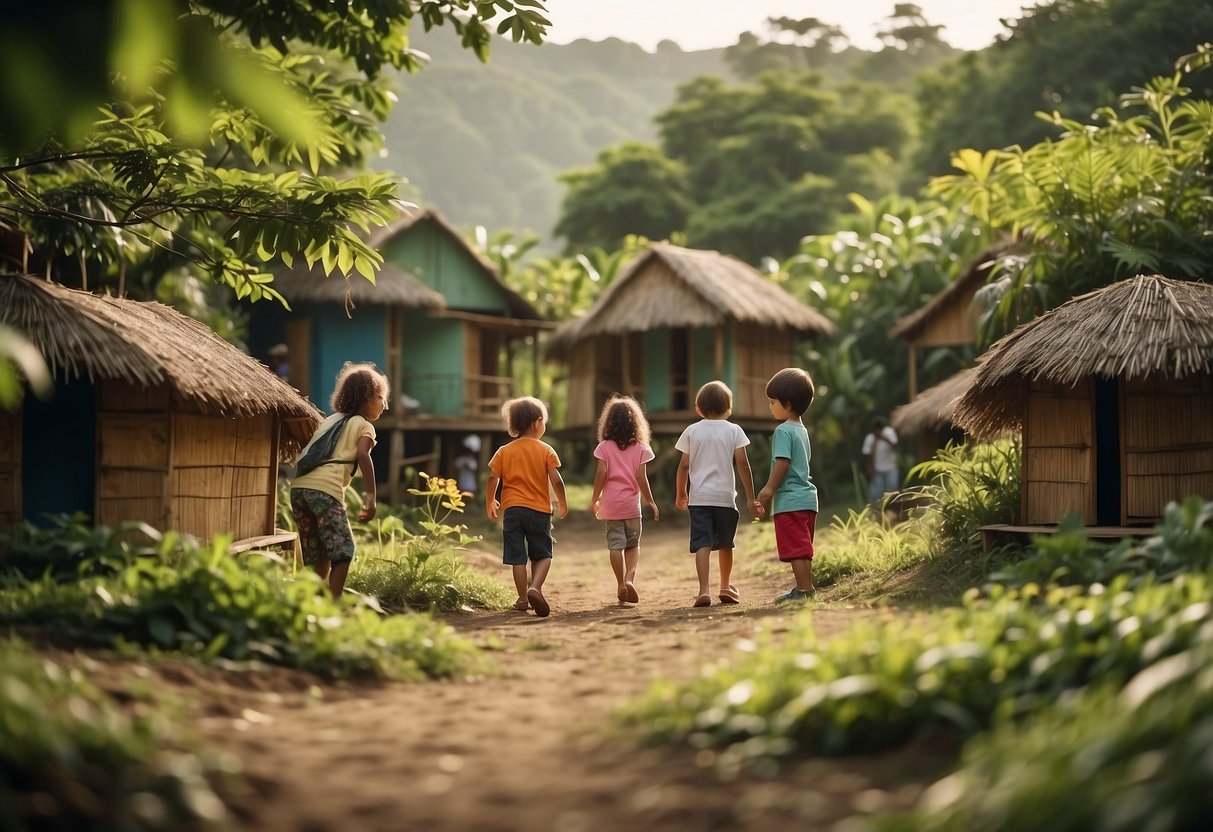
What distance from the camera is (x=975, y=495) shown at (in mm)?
9664

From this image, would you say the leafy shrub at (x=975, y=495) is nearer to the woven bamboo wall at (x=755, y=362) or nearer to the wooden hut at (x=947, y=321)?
the wooden hut at (x=947, y=321)

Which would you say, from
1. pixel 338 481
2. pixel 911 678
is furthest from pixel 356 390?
pixel 911 678

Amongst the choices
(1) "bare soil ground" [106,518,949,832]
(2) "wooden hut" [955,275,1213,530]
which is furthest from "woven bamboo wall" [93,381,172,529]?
(2) "wooden hut" [955,275,1213,530]

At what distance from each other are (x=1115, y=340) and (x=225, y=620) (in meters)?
5.45

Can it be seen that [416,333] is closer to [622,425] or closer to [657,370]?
[657,370]

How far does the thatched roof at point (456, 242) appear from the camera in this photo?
19359mm

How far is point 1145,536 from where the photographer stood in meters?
7.96

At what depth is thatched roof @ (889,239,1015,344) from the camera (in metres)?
17.9

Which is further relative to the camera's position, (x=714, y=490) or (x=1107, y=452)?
(x=1107, y=452)

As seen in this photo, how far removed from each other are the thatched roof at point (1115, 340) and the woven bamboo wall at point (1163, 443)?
0.22 metres

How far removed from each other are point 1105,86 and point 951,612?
26.7m

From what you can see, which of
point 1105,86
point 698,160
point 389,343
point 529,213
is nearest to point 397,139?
point 529,213

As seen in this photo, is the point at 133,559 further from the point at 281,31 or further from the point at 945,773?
the point at 945,773

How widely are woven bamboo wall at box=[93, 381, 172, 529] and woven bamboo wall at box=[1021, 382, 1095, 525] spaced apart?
5.64m
